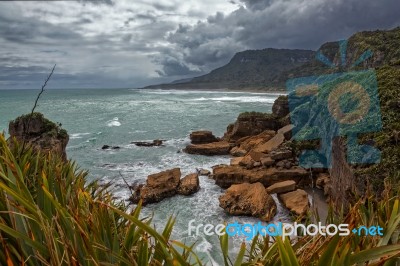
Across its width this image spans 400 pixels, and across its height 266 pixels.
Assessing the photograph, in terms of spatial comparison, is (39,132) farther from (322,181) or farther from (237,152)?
(322,181)

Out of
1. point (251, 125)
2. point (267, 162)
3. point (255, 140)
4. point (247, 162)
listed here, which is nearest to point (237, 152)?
point (255, 140)

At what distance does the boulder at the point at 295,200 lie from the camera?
11.9 meters

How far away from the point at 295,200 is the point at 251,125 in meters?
13.8

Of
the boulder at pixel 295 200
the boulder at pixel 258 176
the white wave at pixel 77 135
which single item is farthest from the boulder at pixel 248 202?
the white wave at pixel 77 135

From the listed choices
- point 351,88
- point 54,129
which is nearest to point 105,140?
point 54,129

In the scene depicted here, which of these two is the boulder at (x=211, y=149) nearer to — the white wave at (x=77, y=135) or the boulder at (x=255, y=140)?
the boulder at (x=255, y=140)

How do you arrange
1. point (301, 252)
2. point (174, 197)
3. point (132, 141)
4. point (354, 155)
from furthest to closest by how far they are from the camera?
point (132, 141) < point (174, 197) < point (354, 155) < point (301, 252)

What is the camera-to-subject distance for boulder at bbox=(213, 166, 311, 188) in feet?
50.1

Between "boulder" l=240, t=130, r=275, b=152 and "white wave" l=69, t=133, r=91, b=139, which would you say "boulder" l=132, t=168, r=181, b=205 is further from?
"white wave" l=69, t=133, r=91, b=139

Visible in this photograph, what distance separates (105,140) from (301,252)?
31.1 meters

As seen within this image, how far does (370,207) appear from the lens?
131 inches

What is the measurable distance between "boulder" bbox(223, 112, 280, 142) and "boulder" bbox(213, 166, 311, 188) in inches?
371

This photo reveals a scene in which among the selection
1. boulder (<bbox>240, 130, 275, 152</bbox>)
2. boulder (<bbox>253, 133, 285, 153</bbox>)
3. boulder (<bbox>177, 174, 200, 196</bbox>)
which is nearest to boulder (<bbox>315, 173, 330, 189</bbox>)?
boulder (<bbox>253, 133, 285, 153</bbox>)

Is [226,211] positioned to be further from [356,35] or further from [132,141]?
[356,35]
